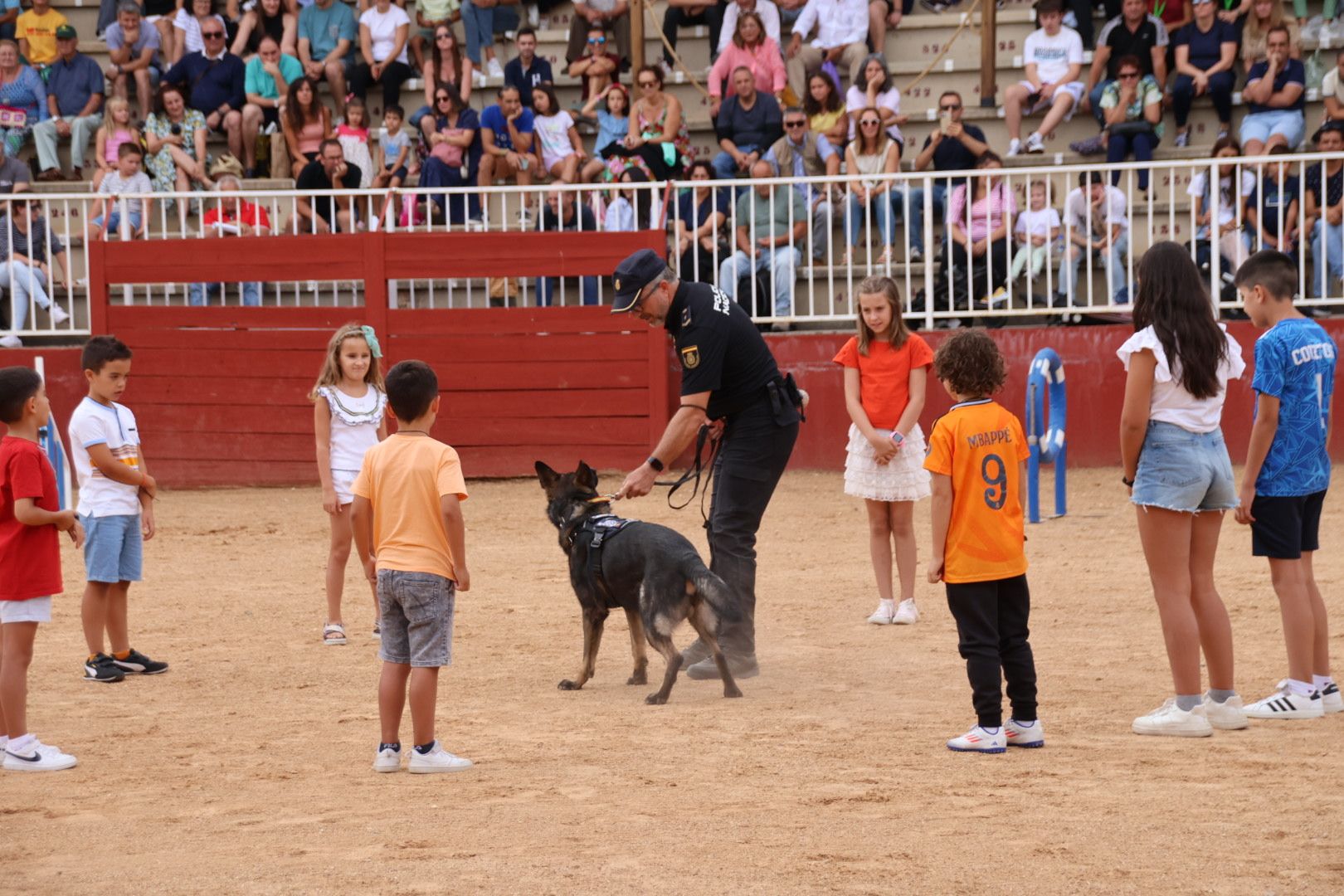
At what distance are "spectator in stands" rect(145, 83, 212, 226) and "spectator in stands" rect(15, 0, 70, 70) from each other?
1726 mm

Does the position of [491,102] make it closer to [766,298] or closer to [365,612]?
[766,298]

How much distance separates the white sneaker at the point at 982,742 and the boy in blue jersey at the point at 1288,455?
106cm

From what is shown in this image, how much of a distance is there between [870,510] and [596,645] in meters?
2.06

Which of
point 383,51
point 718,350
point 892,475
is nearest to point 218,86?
point 383,51

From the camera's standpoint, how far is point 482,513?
484 inches

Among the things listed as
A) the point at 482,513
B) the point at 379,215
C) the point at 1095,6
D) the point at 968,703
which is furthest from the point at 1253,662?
the point at 1095,6

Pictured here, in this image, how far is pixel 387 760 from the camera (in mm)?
5527

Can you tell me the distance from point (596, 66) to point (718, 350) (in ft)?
35.4

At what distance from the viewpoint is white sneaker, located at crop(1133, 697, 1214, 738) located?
5676 mm

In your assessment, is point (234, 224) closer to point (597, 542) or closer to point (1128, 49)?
point (1128, 49)

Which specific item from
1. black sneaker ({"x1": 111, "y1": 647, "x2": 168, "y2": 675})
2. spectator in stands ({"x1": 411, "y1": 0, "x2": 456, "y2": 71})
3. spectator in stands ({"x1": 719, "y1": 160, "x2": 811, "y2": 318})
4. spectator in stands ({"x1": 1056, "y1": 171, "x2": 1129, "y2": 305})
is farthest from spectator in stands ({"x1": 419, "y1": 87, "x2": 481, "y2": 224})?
black sneaker ({"x1": 111, "y1": 647, "x2": 168, "y2": 675})

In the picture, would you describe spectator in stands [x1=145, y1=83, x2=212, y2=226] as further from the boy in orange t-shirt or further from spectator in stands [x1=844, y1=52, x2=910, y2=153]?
the boy in orange t-shirt

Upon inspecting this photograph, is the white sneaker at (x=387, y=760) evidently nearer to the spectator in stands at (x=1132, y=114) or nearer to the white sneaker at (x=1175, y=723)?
the white sneaker at (x=1175, y=723)

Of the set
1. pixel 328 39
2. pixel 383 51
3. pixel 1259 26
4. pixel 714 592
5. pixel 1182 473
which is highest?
pixel 328 39
